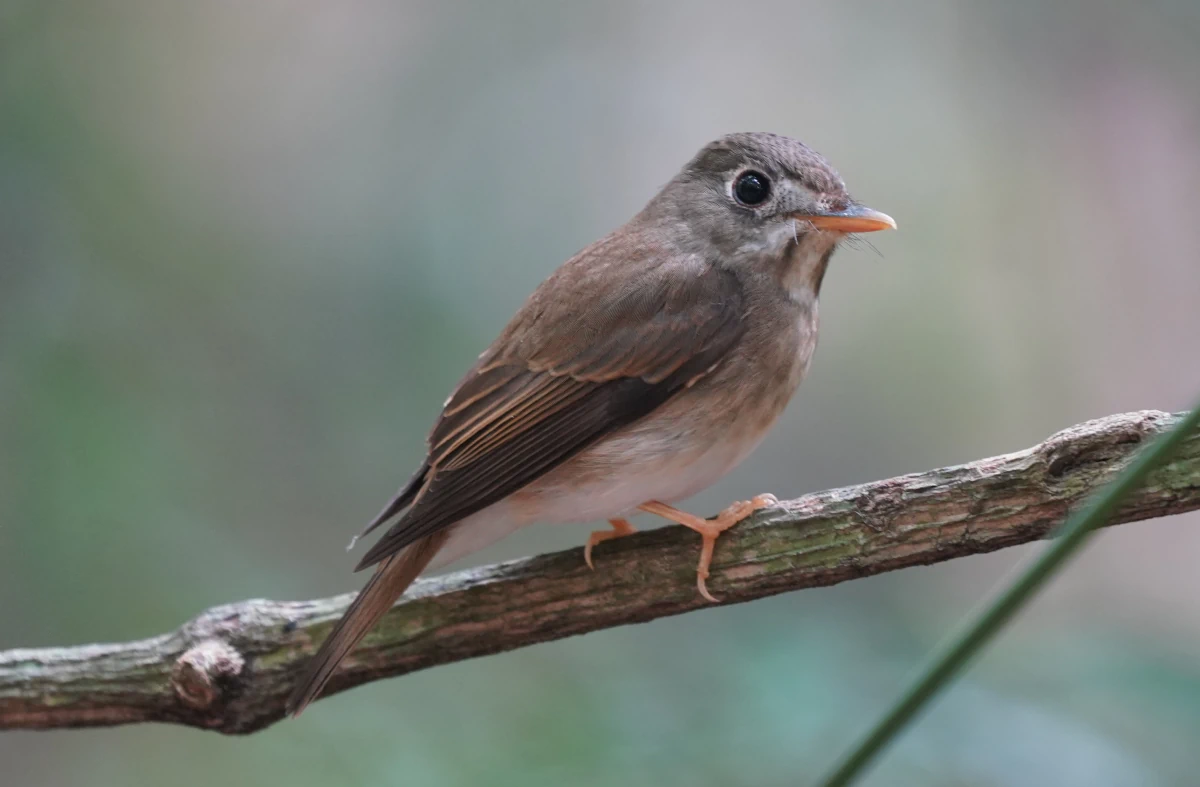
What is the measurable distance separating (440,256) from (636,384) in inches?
68.9

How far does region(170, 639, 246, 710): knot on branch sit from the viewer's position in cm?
247

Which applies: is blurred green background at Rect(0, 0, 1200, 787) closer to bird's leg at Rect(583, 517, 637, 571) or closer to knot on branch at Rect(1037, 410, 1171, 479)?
bird's leg at Rect(583, 517, 637, 571)

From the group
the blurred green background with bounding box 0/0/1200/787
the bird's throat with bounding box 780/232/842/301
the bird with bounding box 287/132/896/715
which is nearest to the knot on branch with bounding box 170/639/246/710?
the bird with bounding box 287/132/896/715

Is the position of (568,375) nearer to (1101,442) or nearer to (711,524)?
(711,524)

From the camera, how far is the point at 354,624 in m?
2.38

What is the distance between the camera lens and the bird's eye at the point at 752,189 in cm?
267

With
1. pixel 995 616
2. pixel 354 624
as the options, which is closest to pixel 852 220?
pixel 354 624

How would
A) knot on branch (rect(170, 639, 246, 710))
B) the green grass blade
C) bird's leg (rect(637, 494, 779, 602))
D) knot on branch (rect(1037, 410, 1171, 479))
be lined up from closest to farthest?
the green grass blade, knot on branch (rect(1037, 410, 1171, 479)), bird's leg (rect(637, 494, 779, 602)), knot on branch (rect(170, 639, 246, 710))

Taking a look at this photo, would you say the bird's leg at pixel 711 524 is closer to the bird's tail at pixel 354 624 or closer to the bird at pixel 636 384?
the bird at pixel 636 384

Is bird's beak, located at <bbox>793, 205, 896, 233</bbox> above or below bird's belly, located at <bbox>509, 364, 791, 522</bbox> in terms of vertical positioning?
above

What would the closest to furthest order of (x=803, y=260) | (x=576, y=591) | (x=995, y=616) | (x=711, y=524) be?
(x=995, y=616) < (x=711, y=524) < (x=576, y=591) < (x=803, y=260)

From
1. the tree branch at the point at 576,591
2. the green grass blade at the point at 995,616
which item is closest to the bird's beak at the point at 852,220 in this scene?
the tree branch at the point at 576,591

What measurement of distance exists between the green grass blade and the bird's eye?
1850 mm

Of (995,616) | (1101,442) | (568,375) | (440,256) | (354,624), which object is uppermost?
(440,256)
